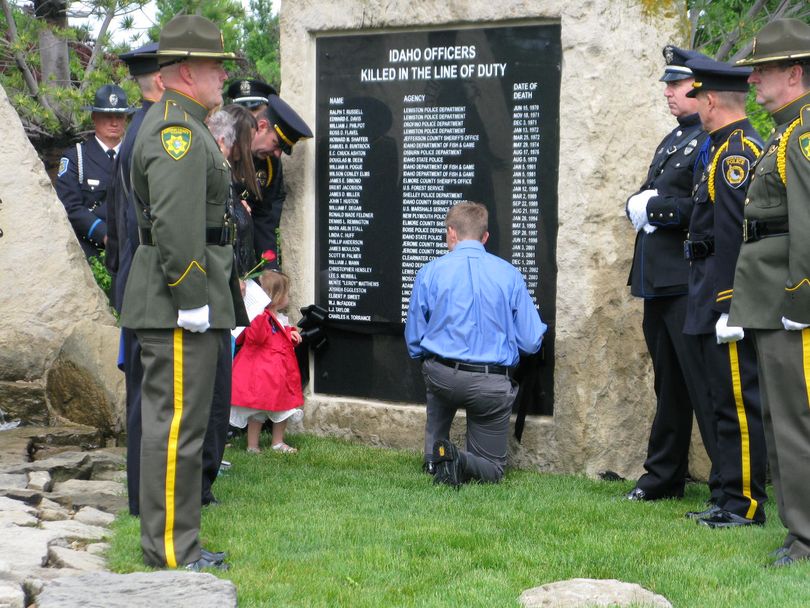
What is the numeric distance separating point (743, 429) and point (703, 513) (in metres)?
0.46

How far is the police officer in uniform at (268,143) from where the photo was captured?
23.0 feet

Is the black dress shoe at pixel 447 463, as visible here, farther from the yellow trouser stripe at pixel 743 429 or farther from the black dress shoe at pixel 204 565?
the black dress shoe at pixel 204 565

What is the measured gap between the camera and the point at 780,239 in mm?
4574

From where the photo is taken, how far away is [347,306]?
24.0 ft

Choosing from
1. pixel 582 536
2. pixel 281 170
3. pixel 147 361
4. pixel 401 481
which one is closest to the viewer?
pixel 147 361

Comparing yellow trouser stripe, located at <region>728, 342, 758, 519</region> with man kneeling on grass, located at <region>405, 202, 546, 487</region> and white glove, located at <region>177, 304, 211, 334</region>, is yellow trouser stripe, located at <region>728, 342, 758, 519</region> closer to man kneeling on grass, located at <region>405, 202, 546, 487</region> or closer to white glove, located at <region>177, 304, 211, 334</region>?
man kneeling on grass, located at <region>405, 202, 546, 487</region>

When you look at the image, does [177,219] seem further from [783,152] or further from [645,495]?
[645,495]

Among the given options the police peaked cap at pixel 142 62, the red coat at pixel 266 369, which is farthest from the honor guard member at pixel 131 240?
the red coat at pixel 266 369

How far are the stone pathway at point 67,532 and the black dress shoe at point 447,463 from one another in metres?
1.56

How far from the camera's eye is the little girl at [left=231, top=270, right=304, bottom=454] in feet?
22.3

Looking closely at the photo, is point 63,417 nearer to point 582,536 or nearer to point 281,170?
point 281,170

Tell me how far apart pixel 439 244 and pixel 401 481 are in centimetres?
151

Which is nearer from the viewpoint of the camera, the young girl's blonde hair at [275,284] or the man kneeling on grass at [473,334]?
the man kneeling on grass at [473,334]

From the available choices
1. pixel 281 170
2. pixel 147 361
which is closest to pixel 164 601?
pixel 147 361
